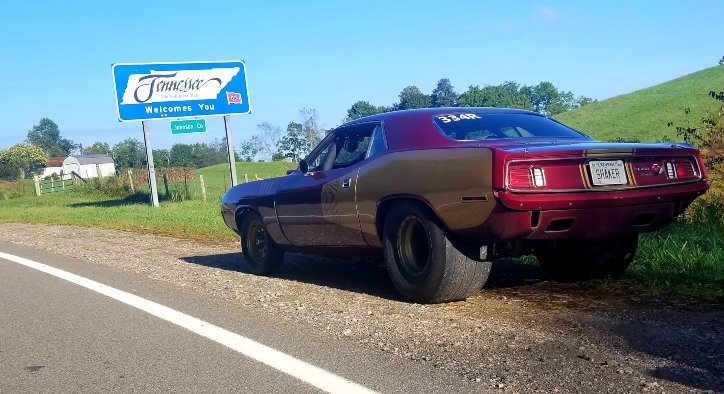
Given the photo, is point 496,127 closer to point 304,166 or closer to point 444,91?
point 304,166

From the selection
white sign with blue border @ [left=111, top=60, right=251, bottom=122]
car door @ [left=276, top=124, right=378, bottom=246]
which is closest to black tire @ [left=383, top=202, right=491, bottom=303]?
car door @ [left=276, top=124, right=378, bottom=246]

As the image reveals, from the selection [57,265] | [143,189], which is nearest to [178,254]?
[57,265]

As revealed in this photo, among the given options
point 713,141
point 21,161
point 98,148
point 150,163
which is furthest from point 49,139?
point 713,141

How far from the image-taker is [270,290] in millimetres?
6875

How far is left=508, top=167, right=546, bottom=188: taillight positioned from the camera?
15.7 feet

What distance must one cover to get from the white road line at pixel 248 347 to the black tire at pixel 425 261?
4.55 ft

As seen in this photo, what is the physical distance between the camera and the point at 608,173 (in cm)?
499

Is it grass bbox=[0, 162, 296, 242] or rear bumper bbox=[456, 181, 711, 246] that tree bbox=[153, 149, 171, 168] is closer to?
grass bbox=[0, 162, 296, 242]

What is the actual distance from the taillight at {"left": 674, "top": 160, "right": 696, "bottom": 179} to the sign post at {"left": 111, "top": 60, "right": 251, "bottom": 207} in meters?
20.1

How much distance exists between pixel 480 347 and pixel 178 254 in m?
6.93

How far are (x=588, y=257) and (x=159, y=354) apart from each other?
350cm

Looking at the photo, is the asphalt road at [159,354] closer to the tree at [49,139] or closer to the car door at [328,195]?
the car door at [328,195]

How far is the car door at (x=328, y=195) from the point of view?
20.8ft

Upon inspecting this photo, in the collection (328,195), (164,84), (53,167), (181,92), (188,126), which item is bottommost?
(328,195)
